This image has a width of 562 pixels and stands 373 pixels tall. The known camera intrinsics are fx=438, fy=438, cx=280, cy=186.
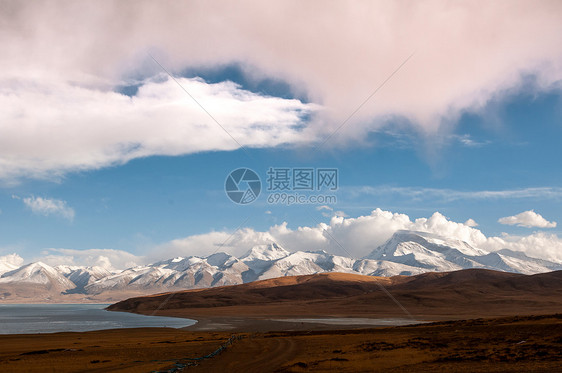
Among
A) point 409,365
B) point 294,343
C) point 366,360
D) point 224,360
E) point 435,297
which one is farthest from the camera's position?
point 435,297

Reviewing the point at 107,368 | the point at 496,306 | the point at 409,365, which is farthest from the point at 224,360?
the point at 496,306

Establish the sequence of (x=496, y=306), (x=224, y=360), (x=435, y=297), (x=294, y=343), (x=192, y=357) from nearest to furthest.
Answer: (x=224, y=360) < (x=192, y=357) < (x=294, y=343) < (x=496, y=306) < (x=435, y=297)

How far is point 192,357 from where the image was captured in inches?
1501

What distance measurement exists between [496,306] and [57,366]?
136276 millimetres

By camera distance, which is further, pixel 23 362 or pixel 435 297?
pixel 435 297

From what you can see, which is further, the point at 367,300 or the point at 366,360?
the point at 367,300

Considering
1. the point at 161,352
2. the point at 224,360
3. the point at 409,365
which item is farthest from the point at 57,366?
the point at 409,365

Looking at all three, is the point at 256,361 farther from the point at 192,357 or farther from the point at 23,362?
the point at 23,362

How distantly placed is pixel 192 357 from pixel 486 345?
25214 millimetres

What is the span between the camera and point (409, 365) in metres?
30.2

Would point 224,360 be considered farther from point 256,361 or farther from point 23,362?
point 23,362

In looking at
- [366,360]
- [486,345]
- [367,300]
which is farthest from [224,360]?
[367,300]

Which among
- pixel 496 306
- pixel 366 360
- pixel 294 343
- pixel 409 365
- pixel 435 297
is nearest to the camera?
pixel 409 365

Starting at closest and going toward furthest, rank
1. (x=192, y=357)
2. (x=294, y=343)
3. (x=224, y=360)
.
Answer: (x=224, y=360) → (x=192, y=357) → (x=294, y=343)
